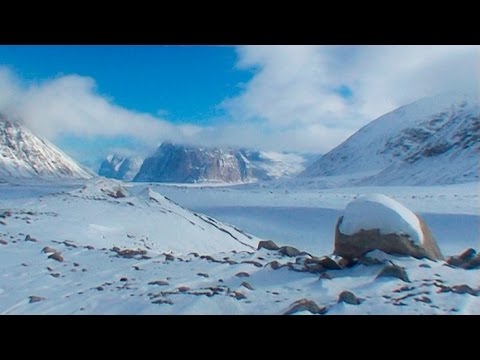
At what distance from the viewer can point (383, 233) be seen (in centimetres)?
771

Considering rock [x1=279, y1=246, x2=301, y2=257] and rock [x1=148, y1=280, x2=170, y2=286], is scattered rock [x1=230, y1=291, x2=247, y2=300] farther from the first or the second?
rock [x1=279, y1=246, x2=301, y2=257]

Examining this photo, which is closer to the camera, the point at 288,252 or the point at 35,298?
the point at 35,298

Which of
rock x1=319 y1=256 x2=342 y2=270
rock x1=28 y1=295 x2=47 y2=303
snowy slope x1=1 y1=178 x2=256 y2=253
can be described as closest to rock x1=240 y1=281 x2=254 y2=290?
rock x1=319 y1=256 x2=342 y2=270

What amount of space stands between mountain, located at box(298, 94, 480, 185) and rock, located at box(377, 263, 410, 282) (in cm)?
5802

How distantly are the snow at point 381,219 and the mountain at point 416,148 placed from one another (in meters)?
56.5

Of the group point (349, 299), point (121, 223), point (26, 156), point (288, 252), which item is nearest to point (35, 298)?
point (349, 299)

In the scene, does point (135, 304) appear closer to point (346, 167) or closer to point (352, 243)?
point (352, 243)

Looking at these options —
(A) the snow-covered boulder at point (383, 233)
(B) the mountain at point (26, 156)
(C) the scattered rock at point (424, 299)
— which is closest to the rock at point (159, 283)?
(A) the snow-covered boulder at point (383, 233)

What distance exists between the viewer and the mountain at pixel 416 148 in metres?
70.4

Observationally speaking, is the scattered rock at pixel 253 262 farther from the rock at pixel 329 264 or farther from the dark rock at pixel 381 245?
the dark rock at pixel 381 245

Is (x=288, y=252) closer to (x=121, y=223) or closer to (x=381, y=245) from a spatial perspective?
(x=381, y=245)

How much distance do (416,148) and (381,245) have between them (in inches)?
3512
